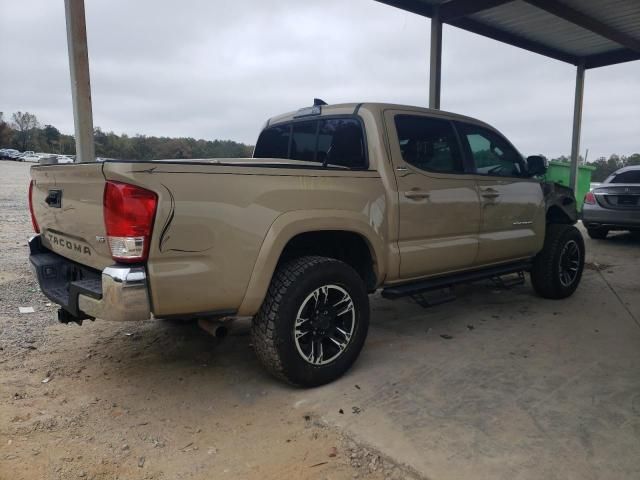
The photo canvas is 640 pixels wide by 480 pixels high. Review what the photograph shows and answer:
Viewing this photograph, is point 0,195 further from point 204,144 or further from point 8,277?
point 204,144

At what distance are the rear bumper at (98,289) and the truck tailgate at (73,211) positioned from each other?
0.31 feet

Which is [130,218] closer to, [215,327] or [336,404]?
[215,327]

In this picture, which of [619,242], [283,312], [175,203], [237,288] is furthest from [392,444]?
[619,242]

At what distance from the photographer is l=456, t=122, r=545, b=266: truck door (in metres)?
4.27

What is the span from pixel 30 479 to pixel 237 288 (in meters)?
1.30

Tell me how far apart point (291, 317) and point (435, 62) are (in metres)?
7.01

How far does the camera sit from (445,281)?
3965mm

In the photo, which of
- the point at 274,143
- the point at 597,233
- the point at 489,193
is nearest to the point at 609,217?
the point at 597,233

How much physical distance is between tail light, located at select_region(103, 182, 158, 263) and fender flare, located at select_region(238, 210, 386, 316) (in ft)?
2.11

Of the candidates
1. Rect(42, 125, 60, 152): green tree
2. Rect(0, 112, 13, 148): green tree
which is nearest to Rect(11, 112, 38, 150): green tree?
Rect(0, 112, 13, 148): green tree

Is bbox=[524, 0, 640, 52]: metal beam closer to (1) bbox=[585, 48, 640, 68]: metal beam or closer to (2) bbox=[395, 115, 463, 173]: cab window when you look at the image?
(1) bbox=[585, 48, 640, 68]: metal beam

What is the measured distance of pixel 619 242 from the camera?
9594mm

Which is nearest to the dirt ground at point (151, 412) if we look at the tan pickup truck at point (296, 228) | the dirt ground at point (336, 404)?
the dirt ground at point (336, 404)

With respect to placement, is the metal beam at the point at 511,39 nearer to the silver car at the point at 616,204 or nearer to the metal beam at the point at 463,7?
the metal beam at the point at 463,7
